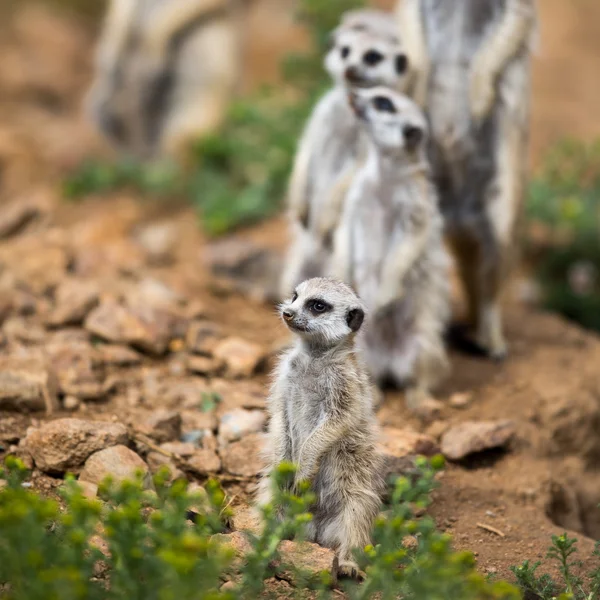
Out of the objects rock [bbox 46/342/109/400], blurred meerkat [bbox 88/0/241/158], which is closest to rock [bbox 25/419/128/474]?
rock [bbox 46/342/109/400]

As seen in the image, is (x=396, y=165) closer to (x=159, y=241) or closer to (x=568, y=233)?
(x=159, y=241)

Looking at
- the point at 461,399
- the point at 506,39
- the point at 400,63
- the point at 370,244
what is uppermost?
the point at 506,39

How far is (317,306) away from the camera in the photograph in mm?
3139

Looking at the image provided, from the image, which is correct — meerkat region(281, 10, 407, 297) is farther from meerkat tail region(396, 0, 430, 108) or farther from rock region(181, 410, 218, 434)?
rock region(181, 410, 218, 434)

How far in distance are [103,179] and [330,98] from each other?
2.64 m

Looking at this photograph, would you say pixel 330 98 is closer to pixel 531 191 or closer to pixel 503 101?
pixel 503 101

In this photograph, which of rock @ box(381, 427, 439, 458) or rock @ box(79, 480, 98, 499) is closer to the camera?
rock @ box(79, 480, 98, 499)

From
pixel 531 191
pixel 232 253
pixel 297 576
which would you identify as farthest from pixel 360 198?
pixel 531 191

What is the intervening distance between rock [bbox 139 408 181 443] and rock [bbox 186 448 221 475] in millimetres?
144

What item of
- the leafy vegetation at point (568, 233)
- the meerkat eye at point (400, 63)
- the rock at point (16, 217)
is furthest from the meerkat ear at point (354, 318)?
the leafy vegetation at point (568, 233)

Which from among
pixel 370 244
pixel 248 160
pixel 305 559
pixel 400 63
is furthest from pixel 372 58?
pixel 305 559

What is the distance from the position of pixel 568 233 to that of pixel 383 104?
322 centimetres

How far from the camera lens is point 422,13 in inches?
190

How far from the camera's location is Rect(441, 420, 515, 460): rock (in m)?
3.81
